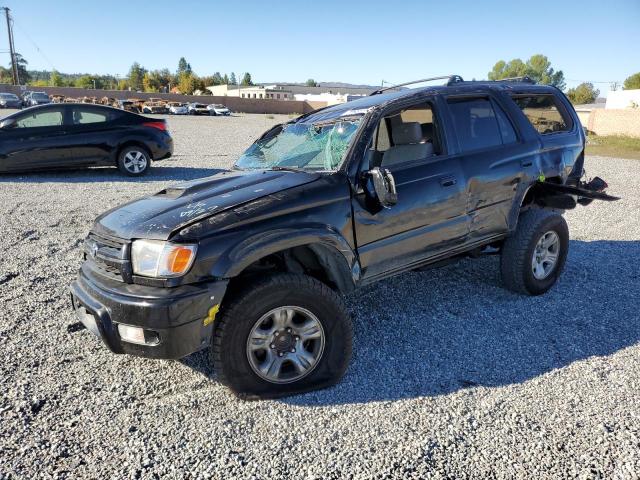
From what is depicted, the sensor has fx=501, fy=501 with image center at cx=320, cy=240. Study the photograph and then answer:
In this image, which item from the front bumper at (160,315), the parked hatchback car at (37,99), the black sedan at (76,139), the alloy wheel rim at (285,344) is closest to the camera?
the front bumper at (160,315)

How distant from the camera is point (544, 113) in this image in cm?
488

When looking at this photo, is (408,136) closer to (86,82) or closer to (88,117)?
(88,117)

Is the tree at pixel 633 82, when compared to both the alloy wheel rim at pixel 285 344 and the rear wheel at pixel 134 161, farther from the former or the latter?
the alloy wheel rim at pixel 285 344

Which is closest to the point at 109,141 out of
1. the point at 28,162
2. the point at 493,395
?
the point at 28,162

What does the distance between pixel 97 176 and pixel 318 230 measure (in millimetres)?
9455

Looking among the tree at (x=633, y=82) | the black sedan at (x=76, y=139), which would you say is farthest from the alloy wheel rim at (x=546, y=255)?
the tree at (x=633, y=82)

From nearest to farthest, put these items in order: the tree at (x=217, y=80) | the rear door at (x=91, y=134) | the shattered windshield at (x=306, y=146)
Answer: the shattered windshield at (x=306, y=146)
the rear door at (x=91, y=134)
the tree at (x=217, y=80)

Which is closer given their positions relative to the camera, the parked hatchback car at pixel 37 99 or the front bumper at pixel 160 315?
the front bumper at pixel 160 315

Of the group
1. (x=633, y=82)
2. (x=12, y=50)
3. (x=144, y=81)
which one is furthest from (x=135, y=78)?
(x=633, y=82)

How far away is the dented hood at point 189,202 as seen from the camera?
295cm

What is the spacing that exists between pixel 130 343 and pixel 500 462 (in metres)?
2.09

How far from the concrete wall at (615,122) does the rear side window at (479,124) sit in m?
27.7

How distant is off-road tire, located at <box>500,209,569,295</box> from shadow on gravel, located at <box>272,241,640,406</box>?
14cm

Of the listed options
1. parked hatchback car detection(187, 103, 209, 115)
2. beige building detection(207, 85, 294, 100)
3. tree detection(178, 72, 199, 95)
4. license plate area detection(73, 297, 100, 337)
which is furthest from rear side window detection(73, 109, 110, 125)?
tree detection(178, 72, 199, 95)
